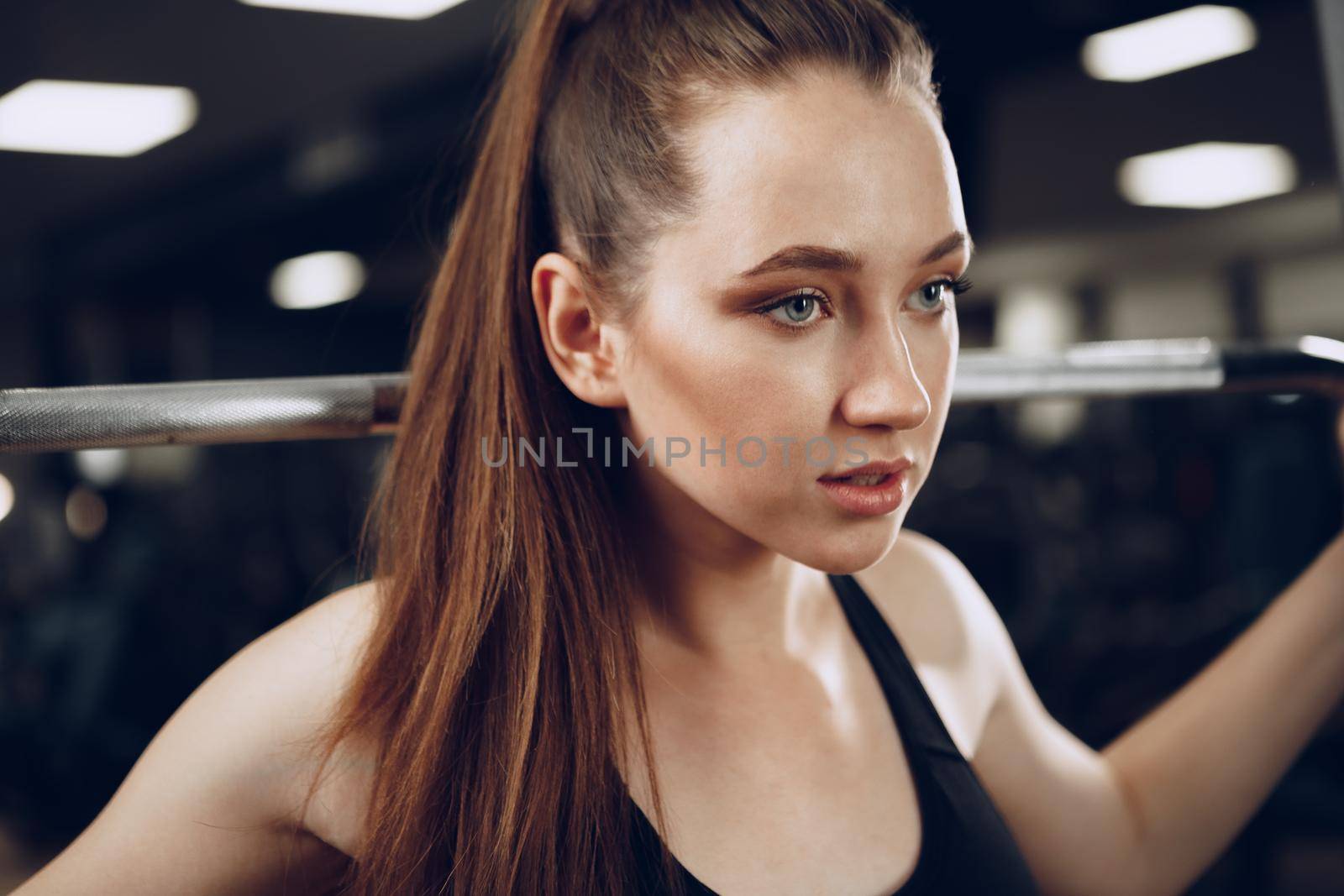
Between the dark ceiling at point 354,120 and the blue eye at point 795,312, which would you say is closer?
the blue eye at point 795,312

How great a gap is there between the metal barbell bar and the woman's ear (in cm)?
11

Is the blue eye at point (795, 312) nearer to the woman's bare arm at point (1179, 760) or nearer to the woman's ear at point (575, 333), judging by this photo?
the woman's ear at point (575, 333)

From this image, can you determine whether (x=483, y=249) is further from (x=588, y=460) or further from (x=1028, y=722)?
(x=1028, y=722)

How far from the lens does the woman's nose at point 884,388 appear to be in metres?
0.56

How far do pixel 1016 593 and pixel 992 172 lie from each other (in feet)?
5.25

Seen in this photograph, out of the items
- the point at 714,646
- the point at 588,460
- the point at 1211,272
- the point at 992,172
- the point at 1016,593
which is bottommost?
the point at 1016,593

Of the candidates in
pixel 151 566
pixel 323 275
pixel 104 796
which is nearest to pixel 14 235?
pixel 323 275

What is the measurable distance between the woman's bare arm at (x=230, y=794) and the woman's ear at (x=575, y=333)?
0.22 metres

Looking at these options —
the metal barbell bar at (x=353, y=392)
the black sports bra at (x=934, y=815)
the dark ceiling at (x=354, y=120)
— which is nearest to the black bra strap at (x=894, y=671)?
the black sports bra at (x=934, y=815)

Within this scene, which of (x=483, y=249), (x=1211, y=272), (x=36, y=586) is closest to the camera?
(x=483, y=249)

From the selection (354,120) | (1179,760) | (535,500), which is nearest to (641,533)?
(535,500)

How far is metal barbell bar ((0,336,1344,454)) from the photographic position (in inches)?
21.8

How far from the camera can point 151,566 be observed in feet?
8.72

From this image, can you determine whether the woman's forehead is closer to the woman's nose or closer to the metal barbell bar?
the woman's nose
